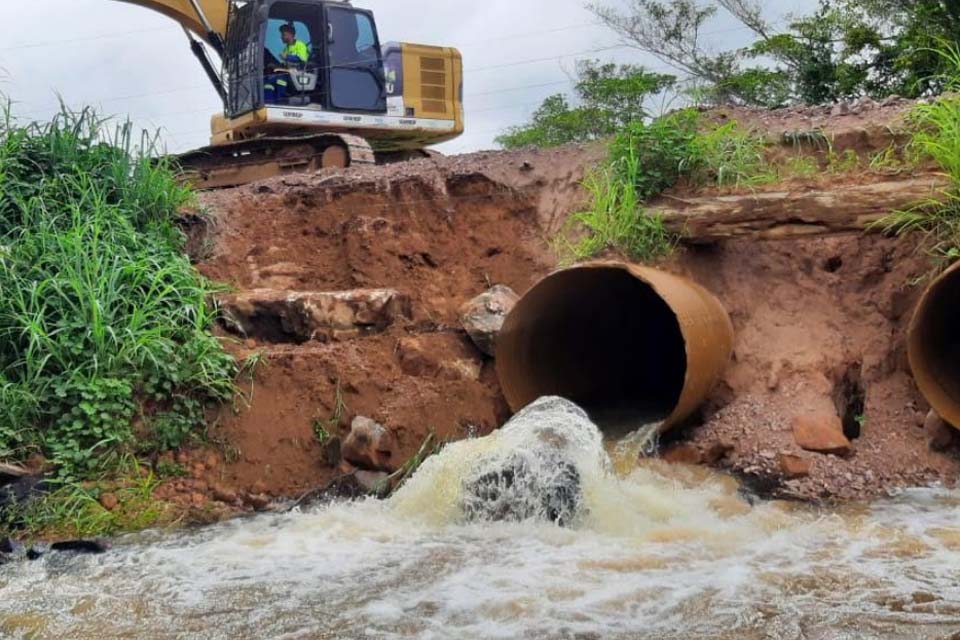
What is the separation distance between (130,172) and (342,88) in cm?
531

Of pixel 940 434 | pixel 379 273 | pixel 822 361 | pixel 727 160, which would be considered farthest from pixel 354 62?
pixel 940 434

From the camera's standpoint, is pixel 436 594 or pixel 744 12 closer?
pixel 436 594

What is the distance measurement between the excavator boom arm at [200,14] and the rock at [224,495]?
822cm

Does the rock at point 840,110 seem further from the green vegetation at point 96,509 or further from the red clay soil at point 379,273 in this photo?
the green vegetation at point 96,509

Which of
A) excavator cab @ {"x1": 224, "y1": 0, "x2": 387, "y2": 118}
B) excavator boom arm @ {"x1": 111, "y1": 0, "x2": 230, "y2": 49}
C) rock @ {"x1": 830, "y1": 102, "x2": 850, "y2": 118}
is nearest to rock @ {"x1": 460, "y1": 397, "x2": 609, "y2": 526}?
rock @ {"x1": 830, "y1": 102, "x2": 850, "y2": 118}

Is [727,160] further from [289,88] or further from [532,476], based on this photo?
[289,88]

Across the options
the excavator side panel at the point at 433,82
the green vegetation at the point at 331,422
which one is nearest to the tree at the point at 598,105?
the excavator side panel at the point at 433,82

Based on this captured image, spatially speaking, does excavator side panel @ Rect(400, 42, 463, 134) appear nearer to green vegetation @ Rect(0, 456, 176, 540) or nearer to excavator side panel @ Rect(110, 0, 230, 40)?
excavator side panel @ Rect(110, 0, 230, 40)

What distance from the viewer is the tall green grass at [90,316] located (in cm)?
588

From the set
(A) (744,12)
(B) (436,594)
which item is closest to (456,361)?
(B) (436,594)

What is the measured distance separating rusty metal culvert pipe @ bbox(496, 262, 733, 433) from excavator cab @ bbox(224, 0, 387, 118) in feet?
20.7

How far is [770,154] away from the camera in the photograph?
7.26 meters

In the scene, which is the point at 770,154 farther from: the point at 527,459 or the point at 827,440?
the point at 527,459

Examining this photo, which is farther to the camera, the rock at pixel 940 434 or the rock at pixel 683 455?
the rock at pixel 683 455
